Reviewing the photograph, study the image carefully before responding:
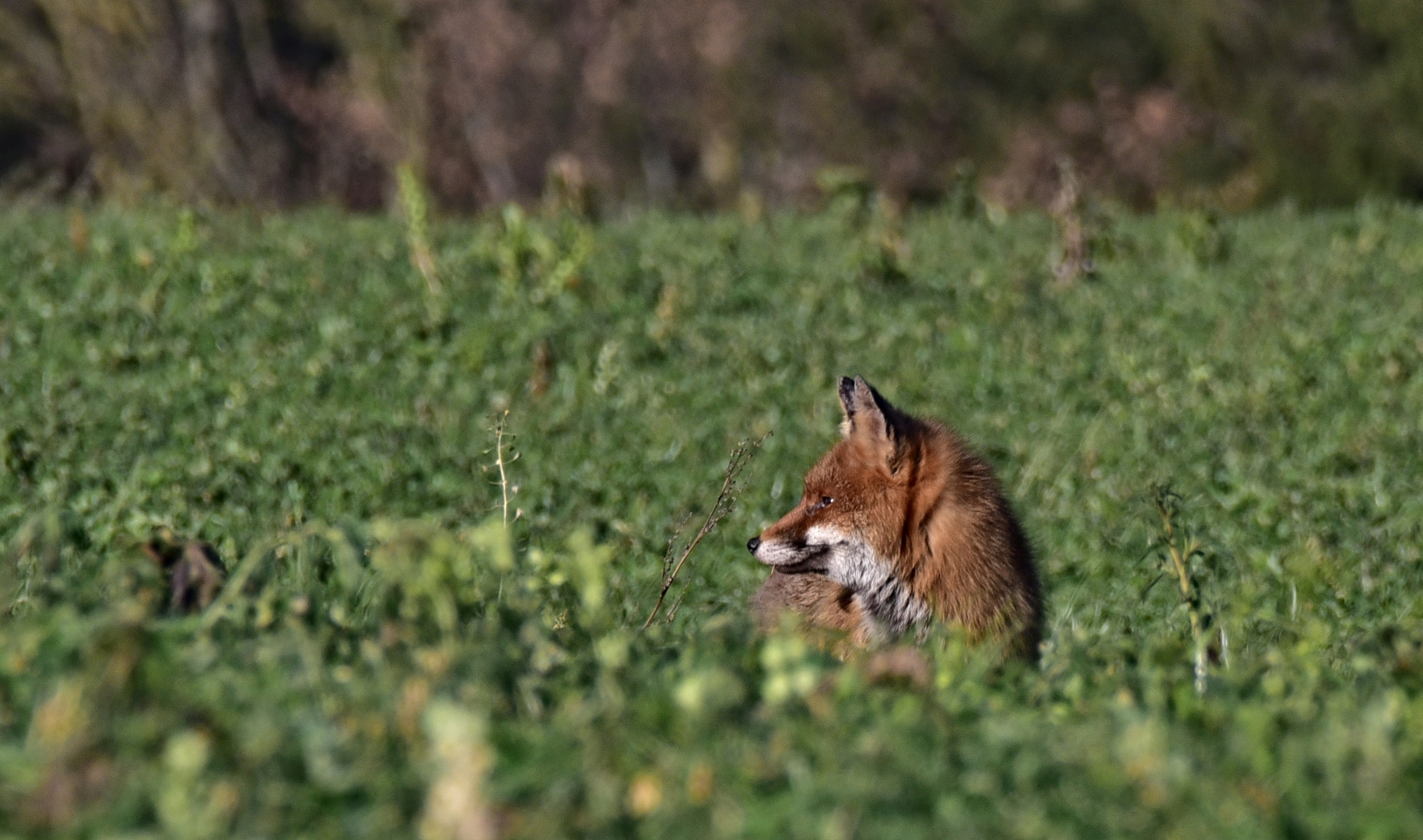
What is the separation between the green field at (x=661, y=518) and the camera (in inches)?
117

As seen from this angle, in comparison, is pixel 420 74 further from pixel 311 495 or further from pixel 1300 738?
pixel 1300 738

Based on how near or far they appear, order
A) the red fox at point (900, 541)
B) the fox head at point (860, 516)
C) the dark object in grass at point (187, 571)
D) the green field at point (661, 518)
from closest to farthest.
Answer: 1. the green field at point (661, 518)
2. the dark object in grass at point (187, 571)
3. the red fox at point (900, 541)
4. the fox head at point (860, 516)

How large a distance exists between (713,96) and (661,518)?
21.4m

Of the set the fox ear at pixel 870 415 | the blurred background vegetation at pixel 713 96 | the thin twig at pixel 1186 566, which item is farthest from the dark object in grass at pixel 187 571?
the blurred background vegetation at pixel 713 96

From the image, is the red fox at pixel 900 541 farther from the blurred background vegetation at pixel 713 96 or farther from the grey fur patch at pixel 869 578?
the blurred background vegetation at pixel 713 96

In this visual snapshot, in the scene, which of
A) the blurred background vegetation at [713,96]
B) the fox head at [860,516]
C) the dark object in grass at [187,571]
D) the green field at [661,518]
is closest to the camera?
the green field at [661,518]

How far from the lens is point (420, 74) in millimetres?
28109

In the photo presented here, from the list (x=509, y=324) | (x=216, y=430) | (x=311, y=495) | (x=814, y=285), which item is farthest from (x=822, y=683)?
(x=814, y=285)

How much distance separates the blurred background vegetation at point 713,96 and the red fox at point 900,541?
1681cm

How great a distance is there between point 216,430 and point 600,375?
2530 millimetres

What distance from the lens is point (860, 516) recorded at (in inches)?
235

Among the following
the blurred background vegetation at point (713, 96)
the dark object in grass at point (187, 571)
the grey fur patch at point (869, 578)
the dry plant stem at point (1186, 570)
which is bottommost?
the blurred background vegetation at point (713, 96)

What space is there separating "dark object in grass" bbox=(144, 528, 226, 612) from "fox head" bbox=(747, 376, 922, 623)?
83.4 inches

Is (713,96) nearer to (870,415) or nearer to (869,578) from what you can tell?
(870,415)
